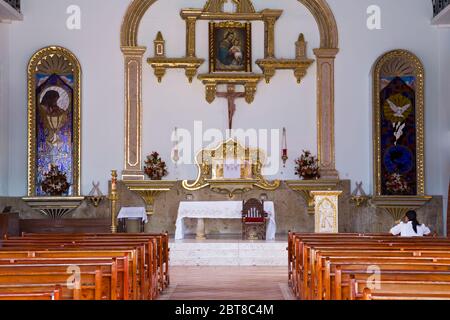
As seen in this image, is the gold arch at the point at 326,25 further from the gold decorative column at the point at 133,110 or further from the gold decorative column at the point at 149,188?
the gold decorative column at the point at 149,188

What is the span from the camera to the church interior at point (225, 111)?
55.9 feet

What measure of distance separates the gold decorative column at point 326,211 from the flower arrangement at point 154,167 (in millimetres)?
3692

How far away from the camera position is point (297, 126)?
17.4m

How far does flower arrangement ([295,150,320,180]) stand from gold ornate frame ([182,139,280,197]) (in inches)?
21.4

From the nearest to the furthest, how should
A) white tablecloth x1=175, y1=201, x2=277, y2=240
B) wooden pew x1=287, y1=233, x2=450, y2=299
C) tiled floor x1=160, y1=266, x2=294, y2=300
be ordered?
wooden pew x1=287, y1=233, x2=450, y2=299
tiled floor x1=160, y1=266, x2=294, y2=300
white tablecloth x1=175, y1=201, x2=277, y2=240

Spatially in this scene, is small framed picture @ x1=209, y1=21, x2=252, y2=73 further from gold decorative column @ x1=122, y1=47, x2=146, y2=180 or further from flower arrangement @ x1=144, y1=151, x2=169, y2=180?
flower arrangement @ x1=144, y1=151, x2=169, y2=180

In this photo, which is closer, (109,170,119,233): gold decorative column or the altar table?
(109,170,119,233): gold decorative column

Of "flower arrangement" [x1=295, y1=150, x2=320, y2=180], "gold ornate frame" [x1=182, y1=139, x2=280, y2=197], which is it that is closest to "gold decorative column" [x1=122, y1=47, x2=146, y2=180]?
"gold ornate frame" [x1=182, y1=139, x2=280, y2=197]

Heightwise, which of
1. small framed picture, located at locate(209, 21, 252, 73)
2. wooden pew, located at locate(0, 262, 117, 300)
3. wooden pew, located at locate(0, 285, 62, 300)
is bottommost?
wooden pew, located at locate(0, 262, 117, 300)

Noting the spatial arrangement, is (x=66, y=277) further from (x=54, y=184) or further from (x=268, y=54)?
(x=268, y=54)

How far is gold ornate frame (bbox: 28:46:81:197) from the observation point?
17.0 m

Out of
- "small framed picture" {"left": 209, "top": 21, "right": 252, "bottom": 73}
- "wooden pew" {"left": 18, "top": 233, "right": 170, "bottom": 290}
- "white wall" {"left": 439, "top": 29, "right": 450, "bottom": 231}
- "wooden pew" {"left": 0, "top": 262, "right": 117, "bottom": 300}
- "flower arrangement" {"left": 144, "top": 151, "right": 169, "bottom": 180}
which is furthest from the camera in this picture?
"small framed picture" {"left": 209, "top": 21, "right": 252, "bottom": 73}

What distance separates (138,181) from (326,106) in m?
4.29

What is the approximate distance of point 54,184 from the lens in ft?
55.2
